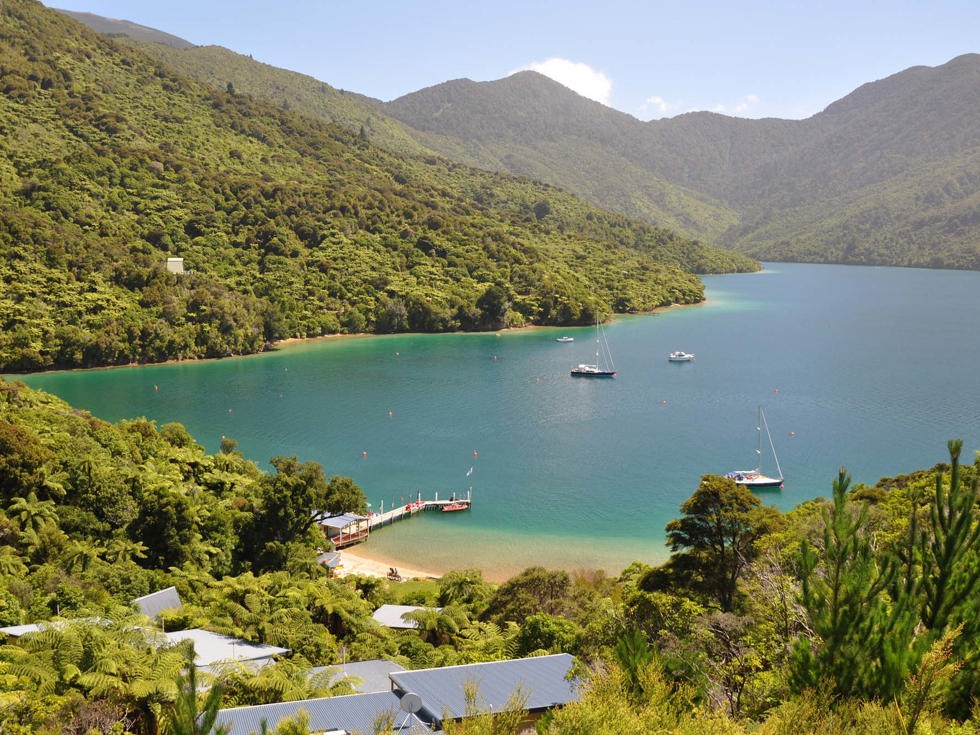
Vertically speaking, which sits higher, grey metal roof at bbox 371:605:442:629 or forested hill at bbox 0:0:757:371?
forested hill at bbox 0:0:757:371

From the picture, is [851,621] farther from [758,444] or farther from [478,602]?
[758,444]

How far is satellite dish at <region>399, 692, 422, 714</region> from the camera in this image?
11.7 meters

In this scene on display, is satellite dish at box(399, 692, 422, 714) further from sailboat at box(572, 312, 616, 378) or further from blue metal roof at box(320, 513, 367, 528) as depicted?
sailboat at box(572, 312, 616, 378)

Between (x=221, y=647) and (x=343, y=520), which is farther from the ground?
(x=221, y=647)

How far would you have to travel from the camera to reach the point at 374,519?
113ft

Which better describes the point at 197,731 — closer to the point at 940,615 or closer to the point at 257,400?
the point at 940,615

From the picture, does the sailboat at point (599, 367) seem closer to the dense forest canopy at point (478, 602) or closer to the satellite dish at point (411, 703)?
the dense forest canopy at point (478, 602)

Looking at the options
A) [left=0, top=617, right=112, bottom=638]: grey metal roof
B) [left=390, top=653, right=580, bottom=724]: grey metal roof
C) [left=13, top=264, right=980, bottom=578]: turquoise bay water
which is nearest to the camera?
[left=390, top=653, right=580, bottom=724]: grey metal roof

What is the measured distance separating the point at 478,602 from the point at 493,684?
9.12 meters

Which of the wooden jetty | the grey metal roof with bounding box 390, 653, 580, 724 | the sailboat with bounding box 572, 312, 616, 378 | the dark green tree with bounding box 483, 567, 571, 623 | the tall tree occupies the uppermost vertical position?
the tall tree

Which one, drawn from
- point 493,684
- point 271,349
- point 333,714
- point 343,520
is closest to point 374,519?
point 343,520

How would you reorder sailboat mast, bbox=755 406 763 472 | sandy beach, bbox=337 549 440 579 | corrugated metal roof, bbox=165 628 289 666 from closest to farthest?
1. corrugated metal roof, bbox=165 628 289 666
2. sandy beach, bbox=337 549 440 579
3. sailboat mast, bbox=755 406 763 472

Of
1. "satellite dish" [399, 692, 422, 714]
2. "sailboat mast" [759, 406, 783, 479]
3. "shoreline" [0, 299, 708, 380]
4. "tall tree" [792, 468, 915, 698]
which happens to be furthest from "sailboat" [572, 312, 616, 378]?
"tall tree" [792, 468, 915, 698]

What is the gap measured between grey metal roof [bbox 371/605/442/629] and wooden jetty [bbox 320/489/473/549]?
8590 mm
